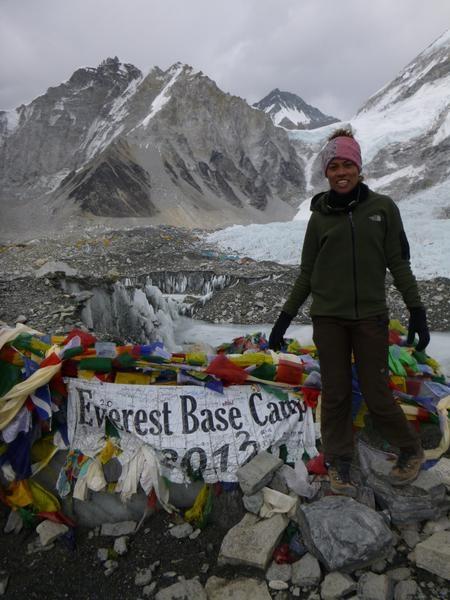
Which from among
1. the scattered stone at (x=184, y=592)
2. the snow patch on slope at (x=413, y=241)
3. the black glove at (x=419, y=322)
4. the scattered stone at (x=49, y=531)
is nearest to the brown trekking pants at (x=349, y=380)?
the black glove at (x=419, y=322)

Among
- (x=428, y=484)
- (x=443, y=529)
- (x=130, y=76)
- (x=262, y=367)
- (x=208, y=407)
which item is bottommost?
(x=443, y=529)

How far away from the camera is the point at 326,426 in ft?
7.95

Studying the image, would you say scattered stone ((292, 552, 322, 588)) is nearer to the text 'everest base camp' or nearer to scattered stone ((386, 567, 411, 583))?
the text 'everest base camp'

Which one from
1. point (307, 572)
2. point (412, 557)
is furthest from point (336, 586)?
point (412, 557)

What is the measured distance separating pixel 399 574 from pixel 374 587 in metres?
0.19

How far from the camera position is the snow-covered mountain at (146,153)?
1795 inches

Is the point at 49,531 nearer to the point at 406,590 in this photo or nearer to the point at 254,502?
the point at 254,502

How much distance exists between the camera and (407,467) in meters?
2.32

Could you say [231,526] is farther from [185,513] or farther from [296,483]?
[296,483]

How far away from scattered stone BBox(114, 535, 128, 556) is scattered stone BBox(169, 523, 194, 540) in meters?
0.25

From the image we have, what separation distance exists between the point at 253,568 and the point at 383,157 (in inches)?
2507

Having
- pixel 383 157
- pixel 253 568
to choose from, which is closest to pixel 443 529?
pixel 253 568

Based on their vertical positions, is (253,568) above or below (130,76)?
below

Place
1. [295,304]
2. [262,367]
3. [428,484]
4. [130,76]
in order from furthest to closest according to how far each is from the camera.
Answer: [130,76], [262,367], [295,304], [428,484]
